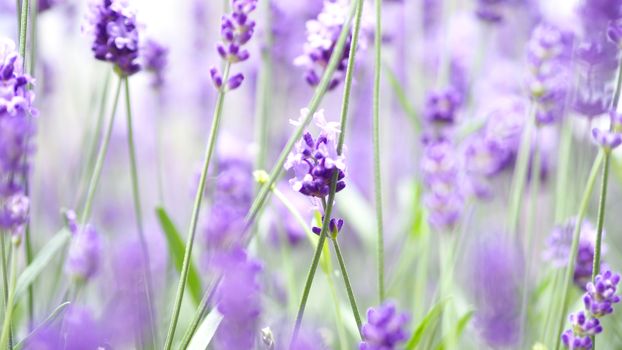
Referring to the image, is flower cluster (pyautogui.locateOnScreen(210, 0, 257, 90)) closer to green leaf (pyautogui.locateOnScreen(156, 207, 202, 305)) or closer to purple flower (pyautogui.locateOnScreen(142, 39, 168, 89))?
green leaf (pyautogui.locateOnScreen(156, 207, 202, 305))

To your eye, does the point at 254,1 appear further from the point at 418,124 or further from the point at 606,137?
the point at 418,124

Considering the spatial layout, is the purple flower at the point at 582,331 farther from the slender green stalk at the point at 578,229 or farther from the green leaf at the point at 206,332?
the green leaf at the point at 206,332

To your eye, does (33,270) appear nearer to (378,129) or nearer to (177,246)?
(177,246)

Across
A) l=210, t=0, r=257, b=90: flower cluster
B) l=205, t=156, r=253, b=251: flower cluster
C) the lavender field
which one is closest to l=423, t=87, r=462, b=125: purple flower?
the lavender field

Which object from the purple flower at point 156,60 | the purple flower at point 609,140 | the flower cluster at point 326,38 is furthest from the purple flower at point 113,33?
the purple flower at point 609,140

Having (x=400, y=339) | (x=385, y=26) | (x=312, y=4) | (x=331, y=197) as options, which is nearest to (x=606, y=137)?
(x=331, y=197)
